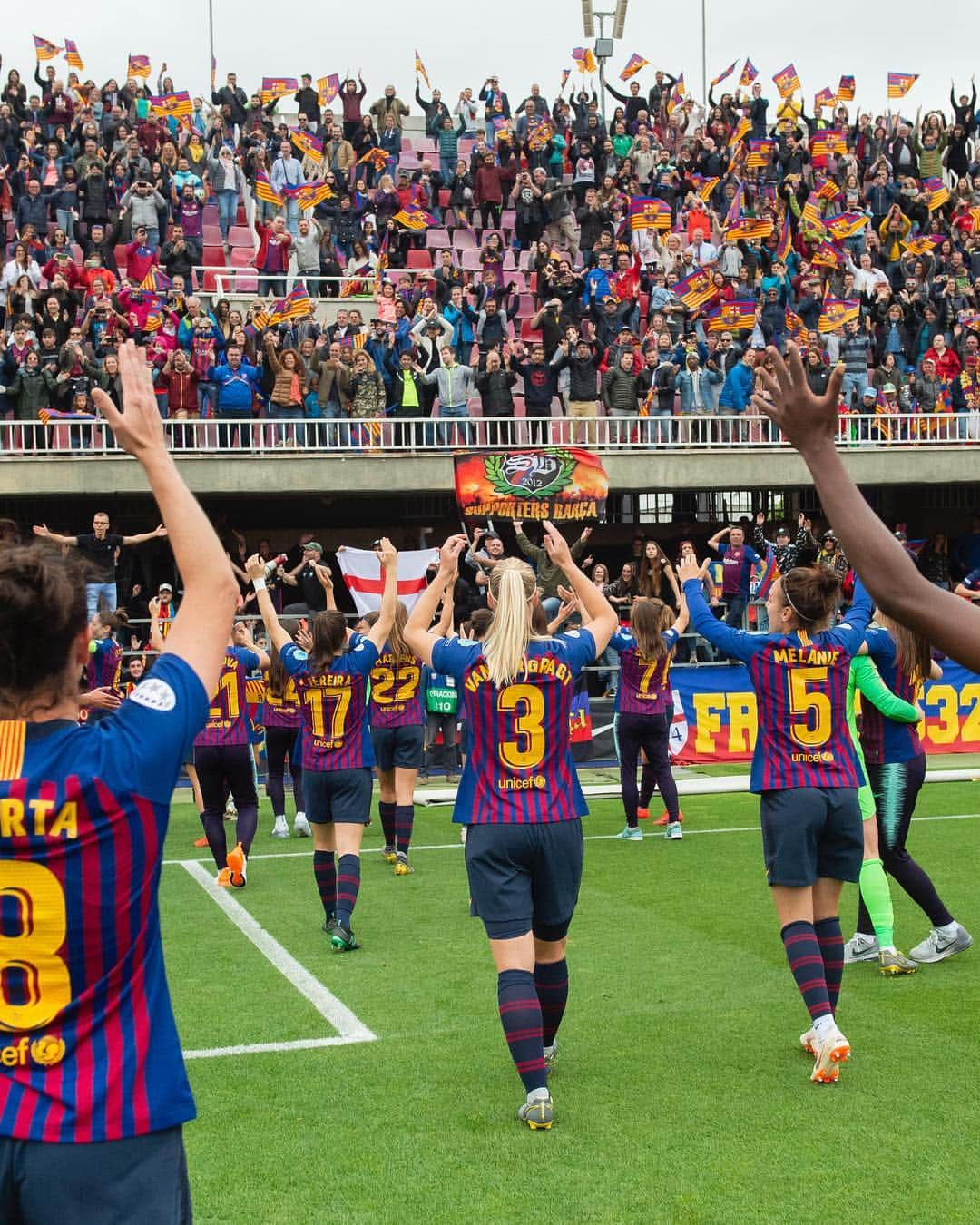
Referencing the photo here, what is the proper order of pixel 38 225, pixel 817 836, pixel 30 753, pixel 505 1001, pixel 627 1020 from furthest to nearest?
pixel 38 225
pixel 627 1020
pixel 817 836
pixel 505 1001
pixel 30 753

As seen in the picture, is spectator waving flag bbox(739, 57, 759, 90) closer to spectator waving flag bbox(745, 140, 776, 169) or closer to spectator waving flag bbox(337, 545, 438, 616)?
spectator waving flag bbox(745, 140, 776, 169)

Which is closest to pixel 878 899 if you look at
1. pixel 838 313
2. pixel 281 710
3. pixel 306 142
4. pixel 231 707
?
pixel 231 707

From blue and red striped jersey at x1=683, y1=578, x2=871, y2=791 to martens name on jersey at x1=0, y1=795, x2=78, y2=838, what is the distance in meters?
4.33

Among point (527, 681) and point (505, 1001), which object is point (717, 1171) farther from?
point (527, 681)

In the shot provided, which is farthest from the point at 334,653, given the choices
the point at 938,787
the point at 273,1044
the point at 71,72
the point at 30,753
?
the point at 71,72

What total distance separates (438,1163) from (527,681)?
194 cm

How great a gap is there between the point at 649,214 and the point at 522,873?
2230 cm

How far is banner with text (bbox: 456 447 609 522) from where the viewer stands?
65.8 ft

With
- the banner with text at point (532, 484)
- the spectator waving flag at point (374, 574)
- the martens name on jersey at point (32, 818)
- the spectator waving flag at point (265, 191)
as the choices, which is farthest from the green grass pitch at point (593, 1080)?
the spectator waving flag at point (265, 191)

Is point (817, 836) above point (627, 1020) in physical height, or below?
above

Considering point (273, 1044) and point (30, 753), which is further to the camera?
point (273, 1044)

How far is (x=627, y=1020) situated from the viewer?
7109 mm

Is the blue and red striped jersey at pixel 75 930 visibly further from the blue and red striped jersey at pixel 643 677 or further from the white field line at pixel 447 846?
the blue and red striped jersey at pixel 643 677

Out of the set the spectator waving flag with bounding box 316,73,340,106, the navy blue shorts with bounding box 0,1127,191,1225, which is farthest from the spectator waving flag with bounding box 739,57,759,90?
the navy blue shorts with bounding box 0,1127,191,1225
